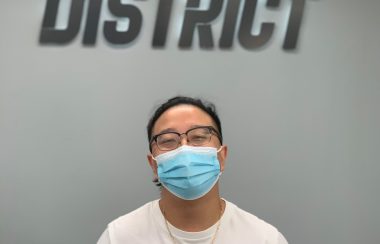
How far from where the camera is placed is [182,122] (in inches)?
52.4

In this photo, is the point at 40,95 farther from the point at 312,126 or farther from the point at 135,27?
the point at 312,126

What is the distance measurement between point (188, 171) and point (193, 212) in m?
0.17

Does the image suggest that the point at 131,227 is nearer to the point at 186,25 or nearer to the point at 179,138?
the point at 179,138

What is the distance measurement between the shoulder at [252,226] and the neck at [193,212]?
8 centimetres

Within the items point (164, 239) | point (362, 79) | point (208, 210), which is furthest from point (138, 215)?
point (362, 79)

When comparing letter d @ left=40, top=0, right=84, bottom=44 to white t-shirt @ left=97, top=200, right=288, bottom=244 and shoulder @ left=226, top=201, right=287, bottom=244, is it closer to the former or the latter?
white t-shirt @ left=97, top=200, right=288, bottom=244

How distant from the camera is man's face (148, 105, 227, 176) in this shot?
1.33m

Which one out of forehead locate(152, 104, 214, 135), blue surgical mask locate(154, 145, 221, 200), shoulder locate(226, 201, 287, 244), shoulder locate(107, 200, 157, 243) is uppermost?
forehead locate(152, 104, 214, 135)

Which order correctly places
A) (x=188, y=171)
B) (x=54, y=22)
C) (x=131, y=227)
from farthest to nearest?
1. (x=54, y=22)
2. (x=131, y=227)
3. (x=188, y=171)

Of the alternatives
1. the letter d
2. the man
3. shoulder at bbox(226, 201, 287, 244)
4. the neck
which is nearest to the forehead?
the man

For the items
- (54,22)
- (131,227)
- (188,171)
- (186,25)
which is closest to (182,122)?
(188,171)

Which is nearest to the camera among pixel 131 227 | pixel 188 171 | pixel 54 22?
pixel 188 171

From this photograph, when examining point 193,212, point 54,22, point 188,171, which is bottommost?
point 193,212

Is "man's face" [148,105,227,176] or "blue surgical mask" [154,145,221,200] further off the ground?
"man's face" [148,105,227,176]
